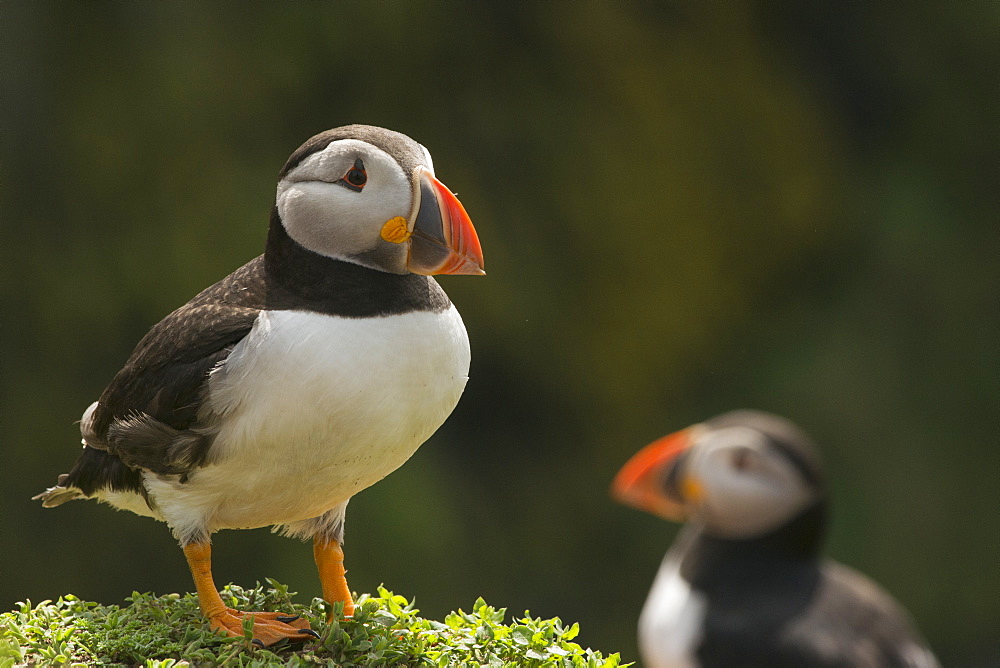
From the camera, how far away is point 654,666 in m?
3.19

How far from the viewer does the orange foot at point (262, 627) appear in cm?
213

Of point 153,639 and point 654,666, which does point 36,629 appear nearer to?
Result: point 153,639

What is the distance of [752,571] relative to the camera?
10.4 feet

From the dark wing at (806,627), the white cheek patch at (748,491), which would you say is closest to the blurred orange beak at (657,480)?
the white cheek patch at (748,491)

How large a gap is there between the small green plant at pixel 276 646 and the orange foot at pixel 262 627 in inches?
0.8

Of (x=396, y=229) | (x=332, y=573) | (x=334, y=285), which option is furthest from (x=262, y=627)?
(x=396, y=229)

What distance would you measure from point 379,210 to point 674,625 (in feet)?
5.62

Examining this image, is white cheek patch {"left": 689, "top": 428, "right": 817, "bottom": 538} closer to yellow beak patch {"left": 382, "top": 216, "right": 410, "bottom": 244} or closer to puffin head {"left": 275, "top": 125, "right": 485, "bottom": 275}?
puffin head {"left": 275, "top": 125, "right": 485, "bottom": 275}

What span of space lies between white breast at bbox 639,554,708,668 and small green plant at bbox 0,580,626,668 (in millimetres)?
784

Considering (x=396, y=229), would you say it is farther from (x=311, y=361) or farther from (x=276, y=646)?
(x=276, y=646)

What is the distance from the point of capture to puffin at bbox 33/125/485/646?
197 cm

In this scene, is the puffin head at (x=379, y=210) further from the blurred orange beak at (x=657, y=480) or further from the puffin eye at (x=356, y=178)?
the blurred orange beak at (x=657, y=480)

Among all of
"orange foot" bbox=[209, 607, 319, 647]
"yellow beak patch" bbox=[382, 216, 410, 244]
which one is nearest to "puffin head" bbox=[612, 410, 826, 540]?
"orange foot" bbox=[209, 607, 319, 647]

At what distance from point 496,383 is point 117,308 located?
1.88 meters
